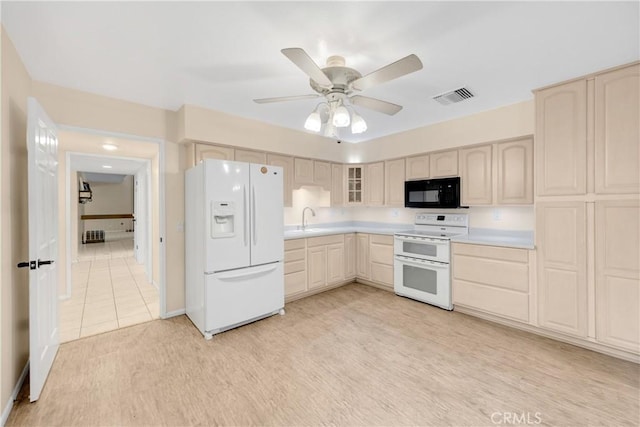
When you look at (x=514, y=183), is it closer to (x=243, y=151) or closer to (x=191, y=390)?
(x=243, y=151)

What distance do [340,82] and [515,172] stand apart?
2.44 m

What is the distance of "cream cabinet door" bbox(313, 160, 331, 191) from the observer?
4.43 m

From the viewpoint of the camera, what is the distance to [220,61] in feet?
7.03

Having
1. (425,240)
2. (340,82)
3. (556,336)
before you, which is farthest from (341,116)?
(556,336)

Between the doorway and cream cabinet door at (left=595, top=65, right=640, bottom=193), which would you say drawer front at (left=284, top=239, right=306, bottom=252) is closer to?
the doorway

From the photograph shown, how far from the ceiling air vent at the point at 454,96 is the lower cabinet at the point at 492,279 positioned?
1.65 meters

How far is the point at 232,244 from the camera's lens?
288 centimetres

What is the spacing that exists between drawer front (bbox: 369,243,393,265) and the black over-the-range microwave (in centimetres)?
74

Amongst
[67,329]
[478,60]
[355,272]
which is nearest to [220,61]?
[478,60]

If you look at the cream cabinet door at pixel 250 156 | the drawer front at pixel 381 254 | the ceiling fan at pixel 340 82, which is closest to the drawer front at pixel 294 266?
the drawer front at pixel 381 254

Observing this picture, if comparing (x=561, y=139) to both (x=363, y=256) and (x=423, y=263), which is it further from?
(x=363, y=256)

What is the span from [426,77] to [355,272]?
122 inches

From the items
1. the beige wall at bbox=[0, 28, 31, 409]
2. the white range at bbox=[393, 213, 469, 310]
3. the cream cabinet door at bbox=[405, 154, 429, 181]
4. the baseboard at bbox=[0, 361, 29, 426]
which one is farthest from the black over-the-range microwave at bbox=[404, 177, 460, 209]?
the baseboard at bbox=[0, 361, 29, 426]

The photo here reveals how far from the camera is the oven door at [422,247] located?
337 cm
